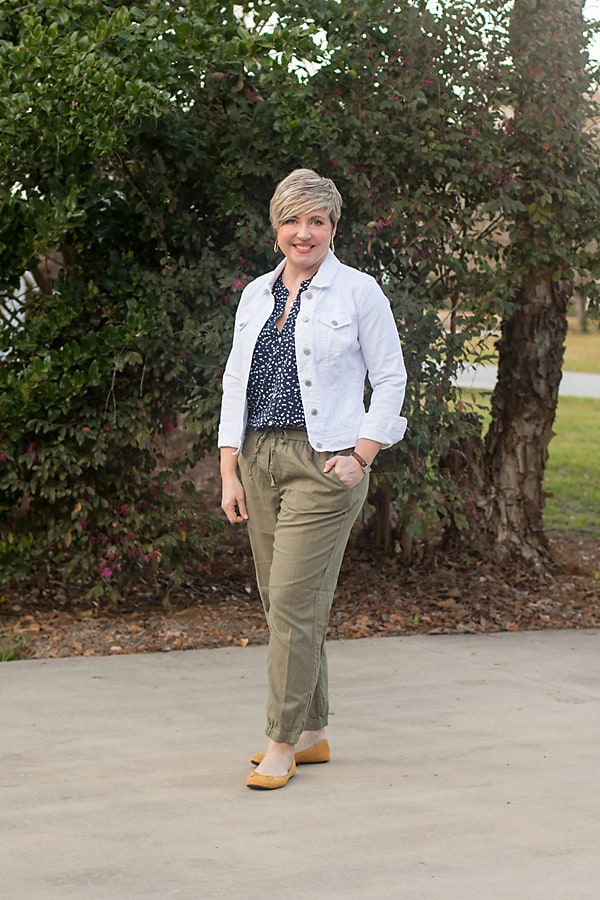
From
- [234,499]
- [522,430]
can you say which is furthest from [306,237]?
[522,430]

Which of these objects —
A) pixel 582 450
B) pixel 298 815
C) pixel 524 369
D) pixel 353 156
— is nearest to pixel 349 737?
pixel 298 815

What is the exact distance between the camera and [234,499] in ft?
15.1

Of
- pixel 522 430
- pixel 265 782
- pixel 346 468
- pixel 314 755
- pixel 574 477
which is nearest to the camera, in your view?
pixel 346 468

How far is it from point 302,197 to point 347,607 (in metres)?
3.24

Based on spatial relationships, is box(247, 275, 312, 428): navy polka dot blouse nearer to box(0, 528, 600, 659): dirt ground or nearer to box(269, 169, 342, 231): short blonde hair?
box(269, 169, 342, 231): short blonde hair

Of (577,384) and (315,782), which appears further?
(577,384)

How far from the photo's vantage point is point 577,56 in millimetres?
6801

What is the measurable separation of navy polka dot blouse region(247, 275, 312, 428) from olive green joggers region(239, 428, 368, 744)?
0.05 meters

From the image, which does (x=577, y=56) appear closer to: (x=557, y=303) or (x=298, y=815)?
(x=557, y=303)

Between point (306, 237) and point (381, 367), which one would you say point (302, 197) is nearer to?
point (306, 237)

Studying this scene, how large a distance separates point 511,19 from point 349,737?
373 cm

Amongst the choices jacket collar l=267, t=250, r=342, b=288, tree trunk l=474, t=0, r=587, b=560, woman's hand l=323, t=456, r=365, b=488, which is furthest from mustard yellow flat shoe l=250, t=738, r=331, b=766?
tree trunk l=474, t=0, r=587, b=560

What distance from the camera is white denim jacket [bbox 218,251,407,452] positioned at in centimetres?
438

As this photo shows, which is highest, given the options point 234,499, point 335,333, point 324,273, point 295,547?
point 324,273
